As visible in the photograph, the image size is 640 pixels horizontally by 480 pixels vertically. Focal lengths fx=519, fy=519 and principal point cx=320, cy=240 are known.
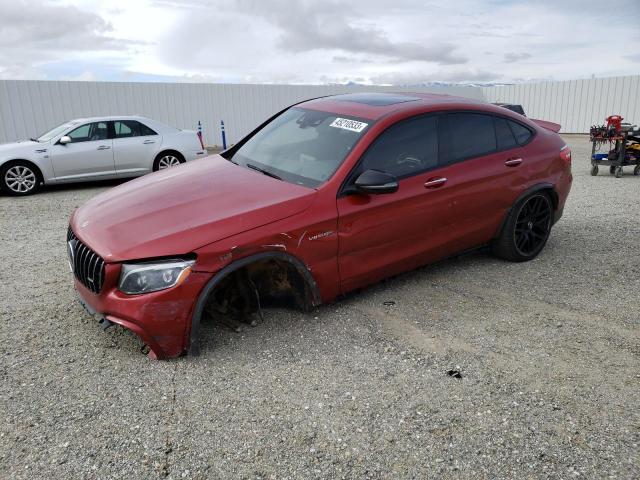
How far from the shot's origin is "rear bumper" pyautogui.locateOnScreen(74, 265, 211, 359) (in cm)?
310

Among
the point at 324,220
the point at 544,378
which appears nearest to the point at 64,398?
the point at 324,220

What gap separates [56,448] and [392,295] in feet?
8.85

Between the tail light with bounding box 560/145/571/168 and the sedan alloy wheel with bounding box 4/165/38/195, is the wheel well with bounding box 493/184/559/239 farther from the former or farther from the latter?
the sedan alloy wheel with bounding box 4/165/38/195

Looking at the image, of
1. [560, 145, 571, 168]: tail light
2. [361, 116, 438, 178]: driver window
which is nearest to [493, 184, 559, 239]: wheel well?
[560, 145, 571, 168]: tail light

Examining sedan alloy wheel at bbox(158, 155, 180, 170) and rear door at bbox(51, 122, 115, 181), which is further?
sedan alloy wheel at bbox(158, 155, 180, 170)

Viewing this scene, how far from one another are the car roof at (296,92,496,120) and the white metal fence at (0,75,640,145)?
16021 millimetres

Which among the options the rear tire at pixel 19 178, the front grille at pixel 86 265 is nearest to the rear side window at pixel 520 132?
the front grille at pixel 86 265

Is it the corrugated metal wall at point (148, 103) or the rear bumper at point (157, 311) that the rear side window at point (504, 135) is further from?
the corrugated metal wall at point (148, 103)

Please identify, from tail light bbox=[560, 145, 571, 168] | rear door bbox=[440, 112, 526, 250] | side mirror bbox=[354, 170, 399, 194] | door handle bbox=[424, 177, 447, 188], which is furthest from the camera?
tail light bbox=[560, 145, 571, 168]

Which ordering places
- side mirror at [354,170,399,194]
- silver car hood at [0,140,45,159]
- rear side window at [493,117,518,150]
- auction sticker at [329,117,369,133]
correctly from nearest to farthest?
side mirror at [354,170,399,194] → auction sticker at [329,117,369,133] → rear side window at [493,117,518,150] → silver car hood at [0,140,45,159]

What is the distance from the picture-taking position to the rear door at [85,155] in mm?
9906

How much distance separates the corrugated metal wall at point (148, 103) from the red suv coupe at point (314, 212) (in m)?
15.8

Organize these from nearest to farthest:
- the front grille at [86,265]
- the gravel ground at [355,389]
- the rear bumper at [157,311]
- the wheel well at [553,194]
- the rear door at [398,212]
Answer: the gravel ground at [355,389], the rear bumper at [157,311], the front grille at [86,265], the rear door at [398,212], the wheel well at [553,194]

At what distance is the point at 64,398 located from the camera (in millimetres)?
2986
